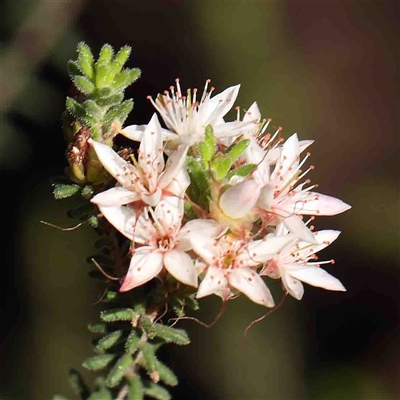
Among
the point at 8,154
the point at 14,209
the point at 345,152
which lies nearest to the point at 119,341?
the point at 8,154

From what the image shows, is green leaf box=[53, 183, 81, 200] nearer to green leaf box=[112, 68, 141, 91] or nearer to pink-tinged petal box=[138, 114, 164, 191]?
pink-tinged petal box=[138, 114, 164, 191]

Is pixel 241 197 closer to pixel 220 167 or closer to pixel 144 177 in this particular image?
pixel 220 167

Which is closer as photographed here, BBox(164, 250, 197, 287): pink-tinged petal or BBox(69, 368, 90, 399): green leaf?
BBox(164, 250, 197, 287): pink-tinged petal

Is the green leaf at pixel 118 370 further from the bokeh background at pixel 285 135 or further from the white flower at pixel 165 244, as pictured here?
the bokeh background at pixel 285 135

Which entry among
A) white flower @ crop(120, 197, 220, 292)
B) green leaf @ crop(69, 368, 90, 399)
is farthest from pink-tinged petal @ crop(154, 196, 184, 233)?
green leaf @ crop(69, 368, 90, 399)

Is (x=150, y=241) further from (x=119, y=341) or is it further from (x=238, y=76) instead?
(x=238, y=76)

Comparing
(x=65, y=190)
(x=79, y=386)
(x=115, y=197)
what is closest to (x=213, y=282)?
(x=115, y=197)

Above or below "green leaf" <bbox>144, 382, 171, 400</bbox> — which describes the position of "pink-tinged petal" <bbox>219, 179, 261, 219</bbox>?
above
